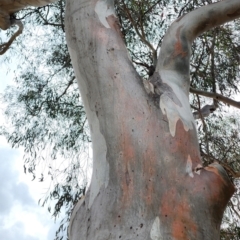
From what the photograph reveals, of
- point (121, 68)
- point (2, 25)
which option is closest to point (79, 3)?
point (121, 68)

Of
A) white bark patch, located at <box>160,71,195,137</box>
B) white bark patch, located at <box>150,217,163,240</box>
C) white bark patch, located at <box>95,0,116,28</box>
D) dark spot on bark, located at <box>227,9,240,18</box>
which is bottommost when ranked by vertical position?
white bark patch, located at <box>150,217,163,240</box>

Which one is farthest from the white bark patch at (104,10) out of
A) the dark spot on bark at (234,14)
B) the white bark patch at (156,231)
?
the white bark patch at (156,231)

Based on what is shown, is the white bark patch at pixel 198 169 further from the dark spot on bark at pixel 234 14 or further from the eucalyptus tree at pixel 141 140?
the dark spot on bark at pixel 234 14

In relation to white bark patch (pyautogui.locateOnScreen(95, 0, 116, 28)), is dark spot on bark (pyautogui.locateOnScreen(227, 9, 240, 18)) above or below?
above

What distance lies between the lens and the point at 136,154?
1139 mm

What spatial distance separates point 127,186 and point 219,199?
0.76 feet

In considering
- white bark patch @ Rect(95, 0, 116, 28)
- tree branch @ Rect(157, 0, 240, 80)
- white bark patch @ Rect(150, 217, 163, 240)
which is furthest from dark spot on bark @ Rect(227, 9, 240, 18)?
white bark patch @ Rect(150, 217, 163, 240)

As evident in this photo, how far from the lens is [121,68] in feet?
4.60

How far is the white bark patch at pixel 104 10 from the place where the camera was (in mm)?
1604

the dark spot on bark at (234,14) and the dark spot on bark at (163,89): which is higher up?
the dark spot on bark at (234,14)

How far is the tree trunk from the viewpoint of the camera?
102 cm

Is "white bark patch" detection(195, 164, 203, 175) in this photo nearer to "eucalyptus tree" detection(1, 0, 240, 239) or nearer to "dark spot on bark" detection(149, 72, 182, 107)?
"eucalyptus tree" detection(1, 0, 240, 239)

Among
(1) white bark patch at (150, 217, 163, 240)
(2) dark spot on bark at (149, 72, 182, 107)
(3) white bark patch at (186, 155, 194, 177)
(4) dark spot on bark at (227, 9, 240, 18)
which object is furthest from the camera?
(4) dark spot on bark at (227, 9, 240, 18)

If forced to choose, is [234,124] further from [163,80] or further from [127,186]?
[127,186]
